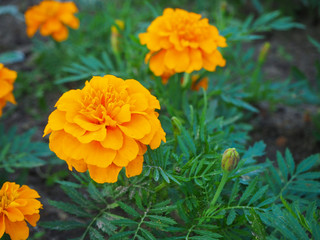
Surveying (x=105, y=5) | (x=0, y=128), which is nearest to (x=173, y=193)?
(x=0, y=128)

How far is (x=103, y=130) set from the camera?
743mm

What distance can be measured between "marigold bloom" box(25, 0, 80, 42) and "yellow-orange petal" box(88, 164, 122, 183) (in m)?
1.12

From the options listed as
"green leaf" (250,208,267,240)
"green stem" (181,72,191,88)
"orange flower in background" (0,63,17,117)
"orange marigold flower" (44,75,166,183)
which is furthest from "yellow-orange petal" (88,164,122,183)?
"green stem" (181,72,191,88)

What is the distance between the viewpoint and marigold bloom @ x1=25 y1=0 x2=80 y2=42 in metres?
1.69

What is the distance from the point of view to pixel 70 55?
2016 mm

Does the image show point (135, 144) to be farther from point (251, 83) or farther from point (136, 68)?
point (251, 83)

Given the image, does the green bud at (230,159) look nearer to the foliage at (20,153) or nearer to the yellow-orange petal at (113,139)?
the yellow-orange petal at (113,139)

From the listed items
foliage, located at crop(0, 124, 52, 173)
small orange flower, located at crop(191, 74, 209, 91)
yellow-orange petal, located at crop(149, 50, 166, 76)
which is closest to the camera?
yellow-orange petal, located at crop(149, 50, 166, 76)

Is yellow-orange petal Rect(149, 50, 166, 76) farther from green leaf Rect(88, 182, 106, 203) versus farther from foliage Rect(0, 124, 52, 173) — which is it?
foliage Rect(0, 124, 52, 173)

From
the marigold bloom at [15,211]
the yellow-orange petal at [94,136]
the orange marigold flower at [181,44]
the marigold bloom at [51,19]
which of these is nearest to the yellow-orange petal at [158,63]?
the orange marigold flower at [181,44]

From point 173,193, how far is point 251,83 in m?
0.88

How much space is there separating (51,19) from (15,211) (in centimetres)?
117

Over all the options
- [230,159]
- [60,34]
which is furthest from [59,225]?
[60,34]

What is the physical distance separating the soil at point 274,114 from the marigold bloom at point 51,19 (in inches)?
15.0
